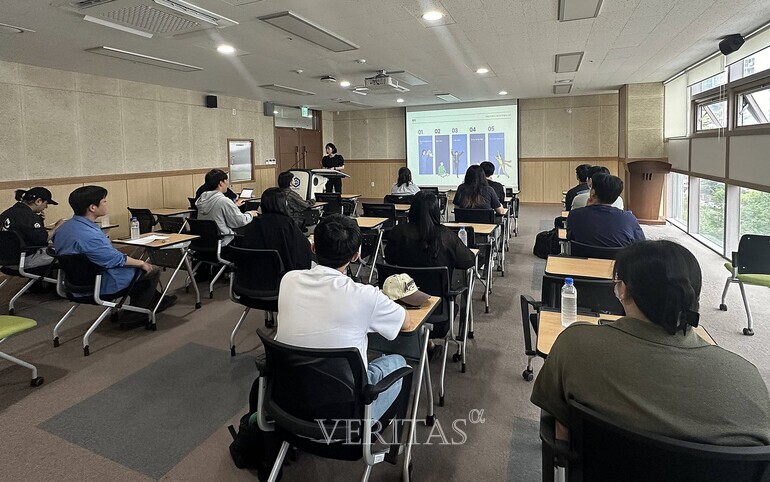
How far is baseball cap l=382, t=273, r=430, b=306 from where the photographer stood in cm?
228

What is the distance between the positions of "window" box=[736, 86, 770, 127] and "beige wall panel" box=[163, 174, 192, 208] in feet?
29.5

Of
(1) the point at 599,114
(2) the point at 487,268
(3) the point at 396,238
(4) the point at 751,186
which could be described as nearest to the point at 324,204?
(2) the point at 487,268

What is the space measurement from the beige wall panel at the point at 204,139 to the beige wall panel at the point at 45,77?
2.45m

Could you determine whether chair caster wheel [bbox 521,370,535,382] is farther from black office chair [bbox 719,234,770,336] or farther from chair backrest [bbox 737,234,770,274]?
chair backrest [bbox 737,234,770,274]

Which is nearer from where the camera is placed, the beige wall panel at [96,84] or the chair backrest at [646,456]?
the chair backrest at [646,456]

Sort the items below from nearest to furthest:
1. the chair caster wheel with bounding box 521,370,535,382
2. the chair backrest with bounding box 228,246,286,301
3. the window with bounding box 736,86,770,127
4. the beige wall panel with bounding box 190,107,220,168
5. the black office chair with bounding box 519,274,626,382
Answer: the black office chair with bounding box 519,274,626,382, the chair caster wheel with bounding box 521,370,535,382, the chair backrest with bounding box 228,246,286,301, the window with bounding box 736,86,770,127, the beige wall panel with bounding box 190,107,220,168

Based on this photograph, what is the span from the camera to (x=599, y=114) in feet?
39.2

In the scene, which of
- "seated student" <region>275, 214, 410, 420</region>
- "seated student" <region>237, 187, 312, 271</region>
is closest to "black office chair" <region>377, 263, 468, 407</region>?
"seated student" <region>275, 214, 410, 420</region>

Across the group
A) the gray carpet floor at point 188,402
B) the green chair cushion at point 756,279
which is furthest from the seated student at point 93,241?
the green chair cushion at point 756,279

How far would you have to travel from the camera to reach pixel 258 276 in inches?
136

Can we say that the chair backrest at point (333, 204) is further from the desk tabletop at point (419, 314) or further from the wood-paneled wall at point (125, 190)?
the desk tabletop at point (419, 314)

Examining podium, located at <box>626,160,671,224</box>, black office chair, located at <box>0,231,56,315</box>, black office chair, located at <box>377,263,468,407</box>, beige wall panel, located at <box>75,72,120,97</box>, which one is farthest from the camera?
podium, located at <box>626,160,671,224</box>

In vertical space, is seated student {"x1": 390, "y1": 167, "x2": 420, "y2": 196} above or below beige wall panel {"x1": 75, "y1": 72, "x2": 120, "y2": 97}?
below

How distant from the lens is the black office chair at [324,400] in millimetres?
1628
